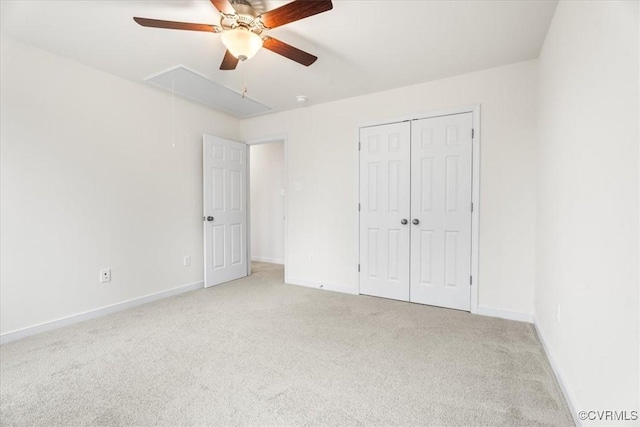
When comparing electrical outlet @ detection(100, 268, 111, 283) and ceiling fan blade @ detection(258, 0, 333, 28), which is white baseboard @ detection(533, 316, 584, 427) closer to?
ceiling fan blade @ detection(258, 0, 333, 28)

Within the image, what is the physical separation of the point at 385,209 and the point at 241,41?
2276 mm

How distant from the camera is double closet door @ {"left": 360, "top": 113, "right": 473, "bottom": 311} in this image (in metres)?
3.00

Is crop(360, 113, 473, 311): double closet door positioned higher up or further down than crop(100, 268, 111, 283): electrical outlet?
higher up

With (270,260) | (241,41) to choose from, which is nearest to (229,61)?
(241,41)

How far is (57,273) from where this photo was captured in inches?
103

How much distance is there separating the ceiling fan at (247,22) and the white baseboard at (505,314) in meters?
2.90

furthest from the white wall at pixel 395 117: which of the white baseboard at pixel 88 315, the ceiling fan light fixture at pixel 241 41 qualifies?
the ceiling fan light fixture at pixel 241 41

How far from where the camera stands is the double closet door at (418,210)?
3.00 meters

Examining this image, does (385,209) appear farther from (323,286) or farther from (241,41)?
(241,41)

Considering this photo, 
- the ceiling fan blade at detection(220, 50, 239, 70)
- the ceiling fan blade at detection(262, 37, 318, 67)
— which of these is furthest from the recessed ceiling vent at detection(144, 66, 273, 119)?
the ceiling fan blade at detection(262, 37, 318, 67)

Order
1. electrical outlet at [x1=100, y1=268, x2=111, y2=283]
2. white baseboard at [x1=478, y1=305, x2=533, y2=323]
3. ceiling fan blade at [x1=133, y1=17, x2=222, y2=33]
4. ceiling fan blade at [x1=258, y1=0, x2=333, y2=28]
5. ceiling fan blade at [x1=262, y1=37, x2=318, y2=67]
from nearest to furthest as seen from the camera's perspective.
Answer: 1. ceiling fan blade at [x1=258, y1=0, x2=333, y2=28]
2. ceiling fan blade at [x1=133, y1=17, x2=222, y2=33]
3. ceiling fan blade at [x1=262, y1=37, x2=318, y2=67]
4. white baseboard at [x1=478, y1=305, x2=533, y2=323]
5. electrical outlet at [x1=100, y1=268, x2=111, y2=283]

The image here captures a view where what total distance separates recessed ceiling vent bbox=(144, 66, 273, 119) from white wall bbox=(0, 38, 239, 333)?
0.26 m

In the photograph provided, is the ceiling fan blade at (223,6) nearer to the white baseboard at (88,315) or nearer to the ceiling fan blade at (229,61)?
the ceiling fan blade at (229,61)

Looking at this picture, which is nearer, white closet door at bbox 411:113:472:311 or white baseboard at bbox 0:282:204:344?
white baseboard at bbox 0:282:204:344
